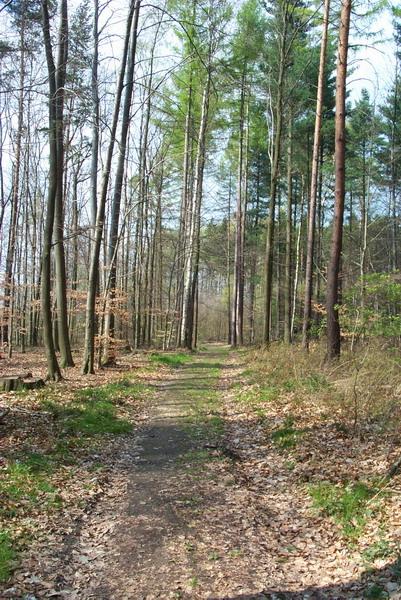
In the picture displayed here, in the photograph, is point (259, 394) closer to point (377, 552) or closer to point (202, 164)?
point (377, 552)

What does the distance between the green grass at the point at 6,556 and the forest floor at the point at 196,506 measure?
1cm

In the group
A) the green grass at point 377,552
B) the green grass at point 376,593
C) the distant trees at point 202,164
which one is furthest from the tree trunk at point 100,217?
the green grass at point 376,593

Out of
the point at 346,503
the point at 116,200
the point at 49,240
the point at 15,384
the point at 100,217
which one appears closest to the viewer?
the point at 346,503

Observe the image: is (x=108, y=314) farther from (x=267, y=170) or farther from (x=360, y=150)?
(x=267, y=170)

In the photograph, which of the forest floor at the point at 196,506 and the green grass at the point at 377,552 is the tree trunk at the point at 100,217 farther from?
the green grass at the point at 377,552

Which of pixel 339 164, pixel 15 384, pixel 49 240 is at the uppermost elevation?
pixel 339 164

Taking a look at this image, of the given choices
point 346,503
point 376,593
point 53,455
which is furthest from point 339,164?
point 376,593

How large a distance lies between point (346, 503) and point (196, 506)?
1621 millimetres

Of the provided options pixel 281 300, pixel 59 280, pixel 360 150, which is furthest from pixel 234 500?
pixel 281 300

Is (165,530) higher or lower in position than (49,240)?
lower

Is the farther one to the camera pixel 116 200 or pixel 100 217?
pixel 116 200

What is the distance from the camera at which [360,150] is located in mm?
25859

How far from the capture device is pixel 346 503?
4988 mm

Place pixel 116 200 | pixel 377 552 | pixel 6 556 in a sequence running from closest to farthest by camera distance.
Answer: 1. pixel 377 552
2. pixel 6 556
3. pixel 116 200
